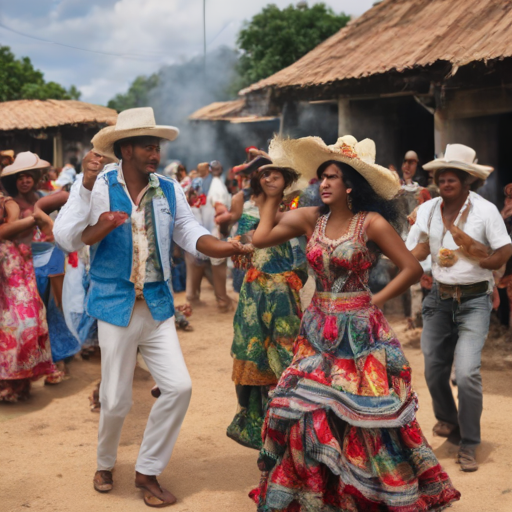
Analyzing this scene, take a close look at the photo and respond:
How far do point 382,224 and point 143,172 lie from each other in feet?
5.10

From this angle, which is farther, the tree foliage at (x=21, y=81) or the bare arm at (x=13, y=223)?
the tree foliage at (x=21, y=81)

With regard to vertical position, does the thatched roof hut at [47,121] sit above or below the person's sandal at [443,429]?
above

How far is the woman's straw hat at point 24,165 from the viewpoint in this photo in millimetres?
6969

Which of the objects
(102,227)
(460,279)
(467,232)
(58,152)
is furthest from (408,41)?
(58,152)

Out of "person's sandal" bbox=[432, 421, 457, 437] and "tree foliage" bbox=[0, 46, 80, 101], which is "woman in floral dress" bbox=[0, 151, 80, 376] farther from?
"tree foliage" bbox=[0, 46, 80, 101]

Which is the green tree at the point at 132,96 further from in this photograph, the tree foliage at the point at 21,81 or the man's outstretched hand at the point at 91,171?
the man's outstretched hand at the point at 91,171

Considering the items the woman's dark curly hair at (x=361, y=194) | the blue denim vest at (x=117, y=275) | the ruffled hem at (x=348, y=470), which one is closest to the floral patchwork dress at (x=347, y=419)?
the ruffled hem at (x=348, y=470)

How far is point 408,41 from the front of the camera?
1022 cm

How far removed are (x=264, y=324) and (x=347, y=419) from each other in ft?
5.62

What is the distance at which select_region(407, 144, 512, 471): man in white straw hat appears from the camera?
5234 mm

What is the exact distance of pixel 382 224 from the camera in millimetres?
4086

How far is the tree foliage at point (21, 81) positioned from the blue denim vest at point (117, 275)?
2430 centimetres

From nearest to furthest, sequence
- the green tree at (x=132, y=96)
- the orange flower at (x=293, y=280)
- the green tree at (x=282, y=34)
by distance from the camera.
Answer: the orange flower at (x=293, y=280)
the green tree at (x=282, y=34)
the green tree at (x=132, y=96)

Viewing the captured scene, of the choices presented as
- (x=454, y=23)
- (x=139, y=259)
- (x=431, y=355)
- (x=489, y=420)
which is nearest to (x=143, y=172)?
(x=139, y=259)
